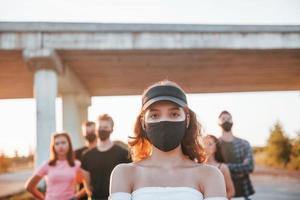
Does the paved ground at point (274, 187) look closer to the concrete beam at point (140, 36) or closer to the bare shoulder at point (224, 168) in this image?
the concrete beam at point (140, 36)

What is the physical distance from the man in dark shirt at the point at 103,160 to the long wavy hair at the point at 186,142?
147 inches

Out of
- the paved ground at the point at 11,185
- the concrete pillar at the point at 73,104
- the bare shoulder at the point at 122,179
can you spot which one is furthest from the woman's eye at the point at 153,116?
the paved ground at the point at 11,185

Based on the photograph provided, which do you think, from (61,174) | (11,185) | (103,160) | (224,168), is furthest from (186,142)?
(11,185)

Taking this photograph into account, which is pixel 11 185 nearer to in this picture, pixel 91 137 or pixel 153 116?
pixel 91 137

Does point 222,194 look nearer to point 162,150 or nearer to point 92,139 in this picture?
point 162,150

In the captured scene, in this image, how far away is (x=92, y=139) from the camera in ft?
25.1

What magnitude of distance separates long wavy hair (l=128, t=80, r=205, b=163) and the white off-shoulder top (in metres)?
0.35

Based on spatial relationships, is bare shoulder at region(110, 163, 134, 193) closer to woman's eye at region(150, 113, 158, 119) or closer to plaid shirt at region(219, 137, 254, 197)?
woman's eye at region(150, 113, 158, 119)

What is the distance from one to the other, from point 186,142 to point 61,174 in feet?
14.0

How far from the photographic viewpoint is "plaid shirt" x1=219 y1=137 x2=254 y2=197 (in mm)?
7047

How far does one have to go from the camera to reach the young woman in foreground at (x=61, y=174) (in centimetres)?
680

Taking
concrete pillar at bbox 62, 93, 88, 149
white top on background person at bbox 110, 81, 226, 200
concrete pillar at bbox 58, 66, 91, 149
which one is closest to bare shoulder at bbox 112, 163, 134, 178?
white top on background person at bbox 110, 81, 226, 200

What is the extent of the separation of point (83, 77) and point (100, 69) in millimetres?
1692

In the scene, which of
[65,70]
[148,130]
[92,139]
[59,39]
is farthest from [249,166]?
[65,70]
